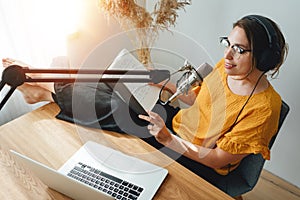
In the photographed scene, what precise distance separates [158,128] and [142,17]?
0.77m

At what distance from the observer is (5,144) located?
117cm

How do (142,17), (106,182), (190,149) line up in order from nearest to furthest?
(106,182) → (190,149) → (142,17)

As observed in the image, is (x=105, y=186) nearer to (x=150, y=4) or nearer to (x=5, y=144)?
(x=5, y=144)

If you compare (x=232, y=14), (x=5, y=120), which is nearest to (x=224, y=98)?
(x=232, y=14)

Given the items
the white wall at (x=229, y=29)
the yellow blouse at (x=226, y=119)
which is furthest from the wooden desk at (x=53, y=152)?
the white wall at (x=229, y=29)

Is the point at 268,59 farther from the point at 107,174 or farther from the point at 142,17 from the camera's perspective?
the point at 142,17

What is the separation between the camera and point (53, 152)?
1.15 m

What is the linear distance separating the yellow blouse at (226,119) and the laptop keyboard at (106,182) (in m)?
0.37

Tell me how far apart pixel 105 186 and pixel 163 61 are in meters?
0.52

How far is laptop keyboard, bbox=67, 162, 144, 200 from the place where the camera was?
102 cm

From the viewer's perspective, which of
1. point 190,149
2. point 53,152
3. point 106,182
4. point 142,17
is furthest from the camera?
point 142,17

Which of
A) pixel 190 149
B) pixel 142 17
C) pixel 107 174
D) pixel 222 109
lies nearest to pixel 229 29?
pixel 142 17

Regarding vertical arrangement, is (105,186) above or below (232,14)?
below

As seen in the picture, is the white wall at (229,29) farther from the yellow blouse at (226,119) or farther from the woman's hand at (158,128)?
the woman's hand at (158,128)
